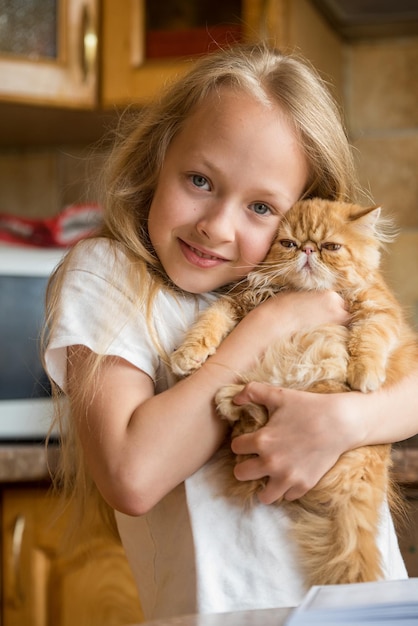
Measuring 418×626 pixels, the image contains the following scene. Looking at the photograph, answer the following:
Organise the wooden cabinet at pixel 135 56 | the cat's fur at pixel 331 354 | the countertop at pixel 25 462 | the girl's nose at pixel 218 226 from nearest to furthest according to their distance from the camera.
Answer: the cat's fur at pixel 331 354 → the girl's nose at pixel 218 226 → the countertop at pixel 25 462 → the wooden cabinet at pixel 135 56

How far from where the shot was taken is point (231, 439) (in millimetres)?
1121

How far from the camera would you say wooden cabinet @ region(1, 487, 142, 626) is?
6.04ft

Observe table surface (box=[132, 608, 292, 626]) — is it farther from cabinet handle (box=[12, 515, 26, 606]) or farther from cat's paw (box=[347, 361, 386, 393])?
cabinet handle (box=[12, 515, 26, 606])

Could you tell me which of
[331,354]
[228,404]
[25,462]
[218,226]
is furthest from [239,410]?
[25,462]

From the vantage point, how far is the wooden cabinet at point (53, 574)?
1840 millimetres

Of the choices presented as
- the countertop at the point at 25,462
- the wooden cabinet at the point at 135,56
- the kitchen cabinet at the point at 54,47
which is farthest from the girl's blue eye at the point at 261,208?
the kitchen cabinet at the point at 54,47

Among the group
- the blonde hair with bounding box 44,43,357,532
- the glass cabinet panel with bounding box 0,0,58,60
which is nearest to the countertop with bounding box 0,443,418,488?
the blonde hair with bounding box 44,43,357,532

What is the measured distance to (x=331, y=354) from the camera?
110 cm

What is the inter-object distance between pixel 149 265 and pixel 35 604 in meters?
0.97

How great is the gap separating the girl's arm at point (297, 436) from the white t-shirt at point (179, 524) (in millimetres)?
58

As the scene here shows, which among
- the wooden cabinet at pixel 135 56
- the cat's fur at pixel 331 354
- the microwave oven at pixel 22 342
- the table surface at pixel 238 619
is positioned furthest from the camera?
the wooden cabinet at pixel 135 56

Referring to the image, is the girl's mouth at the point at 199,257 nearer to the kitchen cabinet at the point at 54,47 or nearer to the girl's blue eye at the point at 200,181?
the girl's blue eye at the point at 200,181

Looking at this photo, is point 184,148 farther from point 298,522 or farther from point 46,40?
point 46,40

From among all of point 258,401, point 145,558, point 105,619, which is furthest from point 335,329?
point 105,619
